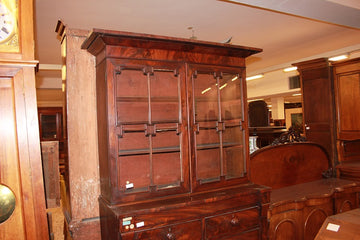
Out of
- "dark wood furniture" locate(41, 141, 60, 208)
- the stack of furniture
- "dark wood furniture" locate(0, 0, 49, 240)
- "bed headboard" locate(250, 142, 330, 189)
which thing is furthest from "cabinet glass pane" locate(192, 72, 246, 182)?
the stack of furniture

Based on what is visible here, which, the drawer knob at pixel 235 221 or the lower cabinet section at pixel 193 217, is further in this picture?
the drawer knob at pixel 235 221

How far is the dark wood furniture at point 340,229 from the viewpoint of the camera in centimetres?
162

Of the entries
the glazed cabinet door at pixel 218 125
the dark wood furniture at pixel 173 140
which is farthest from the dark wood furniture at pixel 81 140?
the glazed cabinet door at pixel 218 125

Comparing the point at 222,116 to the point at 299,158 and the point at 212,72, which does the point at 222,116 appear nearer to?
the point at 212,72

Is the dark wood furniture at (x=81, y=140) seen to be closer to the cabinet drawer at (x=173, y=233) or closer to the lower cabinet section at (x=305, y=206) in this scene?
the cabinet drawer at (x=173, y=233)

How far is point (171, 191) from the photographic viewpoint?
200 cm

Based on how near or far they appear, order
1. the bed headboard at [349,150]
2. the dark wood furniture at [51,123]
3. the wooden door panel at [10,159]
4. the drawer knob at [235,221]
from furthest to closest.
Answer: the dark wood furniture at [51,123] < the bed headboard at [349,150] < the drawer knob at [235,221] < the wooden door panel at [10,159]

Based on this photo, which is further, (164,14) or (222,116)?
(164,14)

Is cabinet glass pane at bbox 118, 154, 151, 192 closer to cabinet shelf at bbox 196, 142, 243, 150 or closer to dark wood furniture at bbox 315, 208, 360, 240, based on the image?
cabinet shelf at bbox 196, 142, 243, 150

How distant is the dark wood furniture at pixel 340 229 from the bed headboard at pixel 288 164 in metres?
1.03

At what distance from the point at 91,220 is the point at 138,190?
54 centimetres

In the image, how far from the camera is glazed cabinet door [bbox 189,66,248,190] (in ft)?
A: 7.11

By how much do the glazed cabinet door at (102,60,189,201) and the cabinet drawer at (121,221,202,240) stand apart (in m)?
0.24

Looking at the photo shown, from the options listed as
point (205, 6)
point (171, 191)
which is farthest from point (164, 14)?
point (171, 191)
